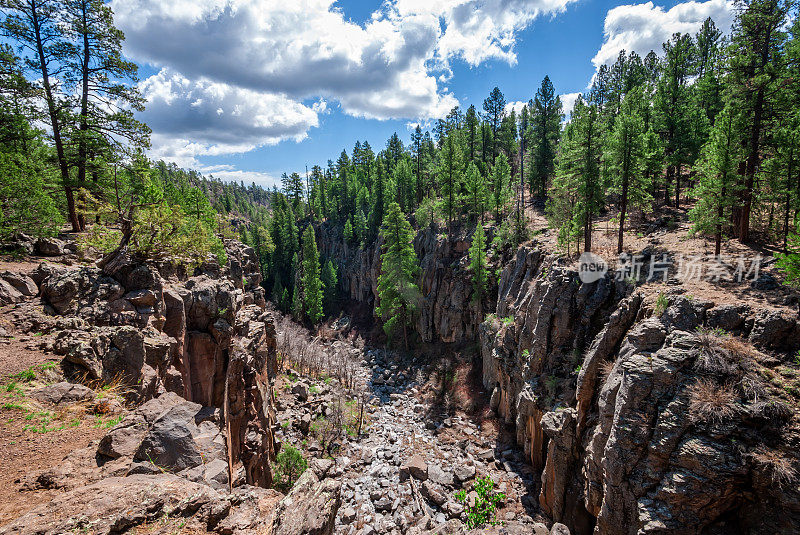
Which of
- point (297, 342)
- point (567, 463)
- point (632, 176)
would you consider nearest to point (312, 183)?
point (297, 342)

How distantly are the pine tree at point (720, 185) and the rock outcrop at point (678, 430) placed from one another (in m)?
5.71

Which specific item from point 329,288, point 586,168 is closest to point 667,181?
point 586,168

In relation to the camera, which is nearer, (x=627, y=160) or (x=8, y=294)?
(x=8, y=294)

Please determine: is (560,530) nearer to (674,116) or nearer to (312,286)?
(674,116)

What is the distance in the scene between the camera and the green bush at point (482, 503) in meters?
Result: 15.1

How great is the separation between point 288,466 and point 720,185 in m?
28.1

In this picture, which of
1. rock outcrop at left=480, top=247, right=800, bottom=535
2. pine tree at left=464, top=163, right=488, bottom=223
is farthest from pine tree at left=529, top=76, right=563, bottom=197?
rock outcrop at left=480, top=247, right=800, bottom=535

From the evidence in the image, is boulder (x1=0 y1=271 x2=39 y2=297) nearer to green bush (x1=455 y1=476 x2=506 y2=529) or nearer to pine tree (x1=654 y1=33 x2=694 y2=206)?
green bush (x1=455 y1=476 x2=506 y2=529)

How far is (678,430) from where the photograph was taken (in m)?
9.86

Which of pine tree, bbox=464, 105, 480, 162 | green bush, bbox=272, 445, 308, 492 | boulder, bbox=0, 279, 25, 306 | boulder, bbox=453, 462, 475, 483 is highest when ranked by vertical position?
pine tree, bbox=464, 105, 480, 162

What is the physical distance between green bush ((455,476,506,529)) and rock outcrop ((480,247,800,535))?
2.51m

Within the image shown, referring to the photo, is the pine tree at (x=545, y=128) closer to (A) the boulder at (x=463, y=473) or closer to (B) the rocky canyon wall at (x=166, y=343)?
(A) the boulder at (x=463, y=473)

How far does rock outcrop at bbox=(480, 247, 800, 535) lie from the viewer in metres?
8.90

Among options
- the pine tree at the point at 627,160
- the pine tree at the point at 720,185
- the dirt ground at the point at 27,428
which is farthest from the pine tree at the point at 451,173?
the dirt ground at the point at 27,428
